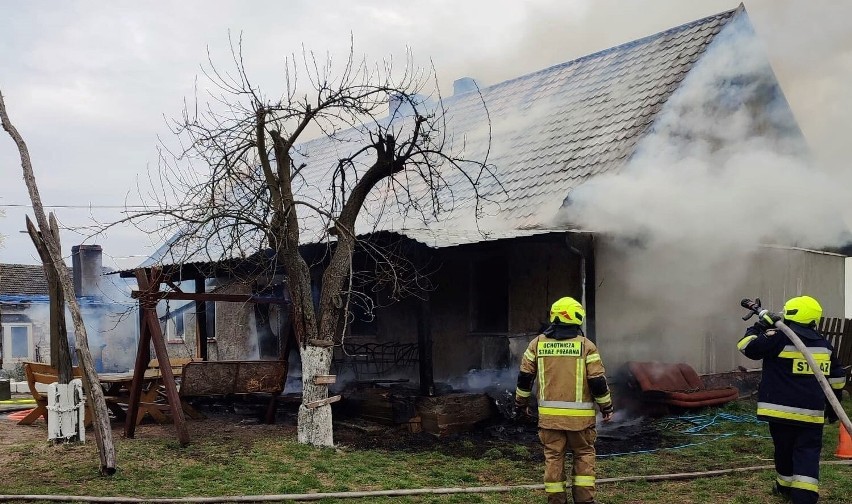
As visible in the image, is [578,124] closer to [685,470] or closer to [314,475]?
[685,470]

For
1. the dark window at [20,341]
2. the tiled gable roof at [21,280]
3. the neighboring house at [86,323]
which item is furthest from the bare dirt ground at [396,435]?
the tiled gable roof at [21,280]

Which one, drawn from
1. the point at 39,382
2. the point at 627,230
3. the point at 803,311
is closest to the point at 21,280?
the point at 39,382

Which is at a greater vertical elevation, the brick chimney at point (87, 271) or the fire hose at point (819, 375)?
the brick chimney at point (87, 271)

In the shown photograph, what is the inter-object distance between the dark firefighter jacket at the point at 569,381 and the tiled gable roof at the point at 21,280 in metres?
34.8

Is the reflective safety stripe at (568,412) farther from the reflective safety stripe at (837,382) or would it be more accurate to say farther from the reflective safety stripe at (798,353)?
the reflective safety stripe at (837,382)

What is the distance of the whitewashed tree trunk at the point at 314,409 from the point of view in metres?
8.45

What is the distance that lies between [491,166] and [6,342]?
26.6 metres

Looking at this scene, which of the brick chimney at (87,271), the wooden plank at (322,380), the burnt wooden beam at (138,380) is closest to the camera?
the wooden plank at (322,380)

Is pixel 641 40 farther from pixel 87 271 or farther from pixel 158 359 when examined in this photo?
pixel 87 271

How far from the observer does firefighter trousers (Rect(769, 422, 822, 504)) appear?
5.50 metres

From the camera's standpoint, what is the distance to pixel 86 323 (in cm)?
2930

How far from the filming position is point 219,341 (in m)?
17.4

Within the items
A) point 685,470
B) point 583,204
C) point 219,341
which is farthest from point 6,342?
point 685,470

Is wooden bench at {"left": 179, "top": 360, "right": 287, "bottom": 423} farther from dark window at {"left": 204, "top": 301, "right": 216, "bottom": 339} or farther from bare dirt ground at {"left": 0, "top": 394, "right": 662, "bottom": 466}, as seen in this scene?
dark window at {"left": 204, "top": 301, "right": 216, "bottom": 339}
